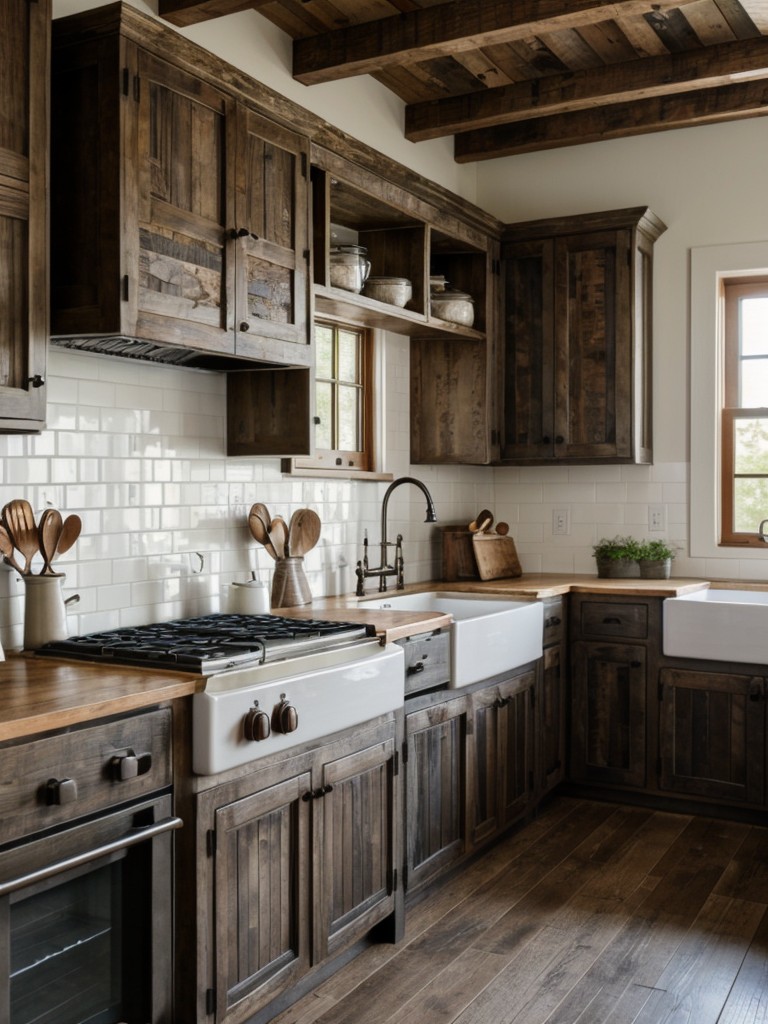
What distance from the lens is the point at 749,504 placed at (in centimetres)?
491

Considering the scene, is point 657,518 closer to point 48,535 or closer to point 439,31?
point 439,31

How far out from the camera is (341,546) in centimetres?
425

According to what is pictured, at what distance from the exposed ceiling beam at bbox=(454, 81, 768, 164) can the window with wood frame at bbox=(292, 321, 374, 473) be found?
130 centimetres

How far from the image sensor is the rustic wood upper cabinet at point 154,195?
2641 millimetres

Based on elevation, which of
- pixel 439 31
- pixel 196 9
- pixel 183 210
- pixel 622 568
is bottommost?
pixel 622 568

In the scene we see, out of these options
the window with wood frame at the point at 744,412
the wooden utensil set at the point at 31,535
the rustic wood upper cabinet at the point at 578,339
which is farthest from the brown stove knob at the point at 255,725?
the window with wood frame at the point at 744,412

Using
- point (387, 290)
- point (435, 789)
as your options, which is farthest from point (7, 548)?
point (387, 290)

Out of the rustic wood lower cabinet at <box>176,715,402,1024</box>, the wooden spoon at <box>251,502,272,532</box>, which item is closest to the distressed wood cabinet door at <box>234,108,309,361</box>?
the wooden spoon at <box>251,502,272,532</box>

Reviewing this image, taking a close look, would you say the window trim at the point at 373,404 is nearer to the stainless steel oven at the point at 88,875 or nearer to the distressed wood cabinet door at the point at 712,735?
the distressed wood cabinet door at the point at 712,735

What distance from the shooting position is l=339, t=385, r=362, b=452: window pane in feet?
14.4

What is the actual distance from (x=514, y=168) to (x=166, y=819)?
13.3ft

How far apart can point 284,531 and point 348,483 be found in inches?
23.6

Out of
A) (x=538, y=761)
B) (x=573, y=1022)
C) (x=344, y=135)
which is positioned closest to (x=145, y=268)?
(x=344, y=135)

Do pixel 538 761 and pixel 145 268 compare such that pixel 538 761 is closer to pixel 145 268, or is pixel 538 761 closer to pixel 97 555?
pixel 97 555
